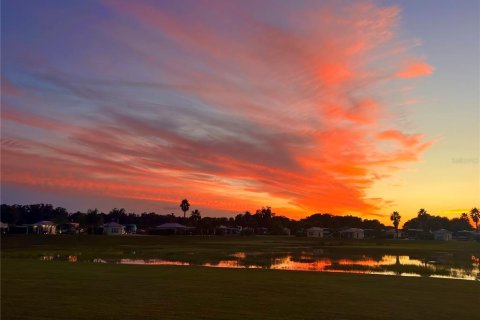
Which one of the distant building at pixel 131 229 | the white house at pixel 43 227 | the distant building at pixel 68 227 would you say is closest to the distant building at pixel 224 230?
the distant building at pixel 131 229

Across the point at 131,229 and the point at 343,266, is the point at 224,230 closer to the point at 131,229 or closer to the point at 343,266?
the point at 131,229

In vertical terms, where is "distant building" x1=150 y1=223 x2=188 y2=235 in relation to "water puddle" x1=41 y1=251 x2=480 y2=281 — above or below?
above

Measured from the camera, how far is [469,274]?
44.2 meters

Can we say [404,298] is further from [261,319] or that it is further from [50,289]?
[50,289]

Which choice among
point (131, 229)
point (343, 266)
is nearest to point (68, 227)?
point (131, 229)

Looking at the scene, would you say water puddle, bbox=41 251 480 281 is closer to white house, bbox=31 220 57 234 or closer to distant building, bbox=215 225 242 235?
white house, bbox=31 220 57 234

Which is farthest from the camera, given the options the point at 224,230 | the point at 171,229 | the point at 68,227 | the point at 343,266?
the point at 224,230

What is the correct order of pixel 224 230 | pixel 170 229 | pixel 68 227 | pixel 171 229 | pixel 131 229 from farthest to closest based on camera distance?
pixel 131 229
pixel 224 230
pixel 68 227
pixel 171 229
pixel 170 229

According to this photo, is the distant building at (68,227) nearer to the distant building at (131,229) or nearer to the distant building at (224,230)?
the distant building at (131,229)

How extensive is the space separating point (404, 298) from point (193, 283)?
437 inches

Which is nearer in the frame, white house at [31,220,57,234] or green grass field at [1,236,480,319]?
green grass field at [1,236,480,319]

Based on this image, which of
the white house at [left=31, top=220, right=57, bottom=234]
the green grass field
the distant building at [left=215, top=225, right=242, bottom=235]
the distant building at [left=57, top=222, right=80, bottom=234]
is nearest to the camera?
the green grass field

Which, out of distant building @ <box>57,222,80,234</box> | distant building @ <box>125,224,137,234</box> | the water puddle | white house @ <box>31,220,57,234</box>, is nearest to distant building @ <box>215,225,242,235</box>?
distant building @ <box>125,224,137,234</box>

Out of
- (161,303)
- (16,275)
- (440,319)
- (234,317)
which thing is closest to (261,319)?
(234,317)
